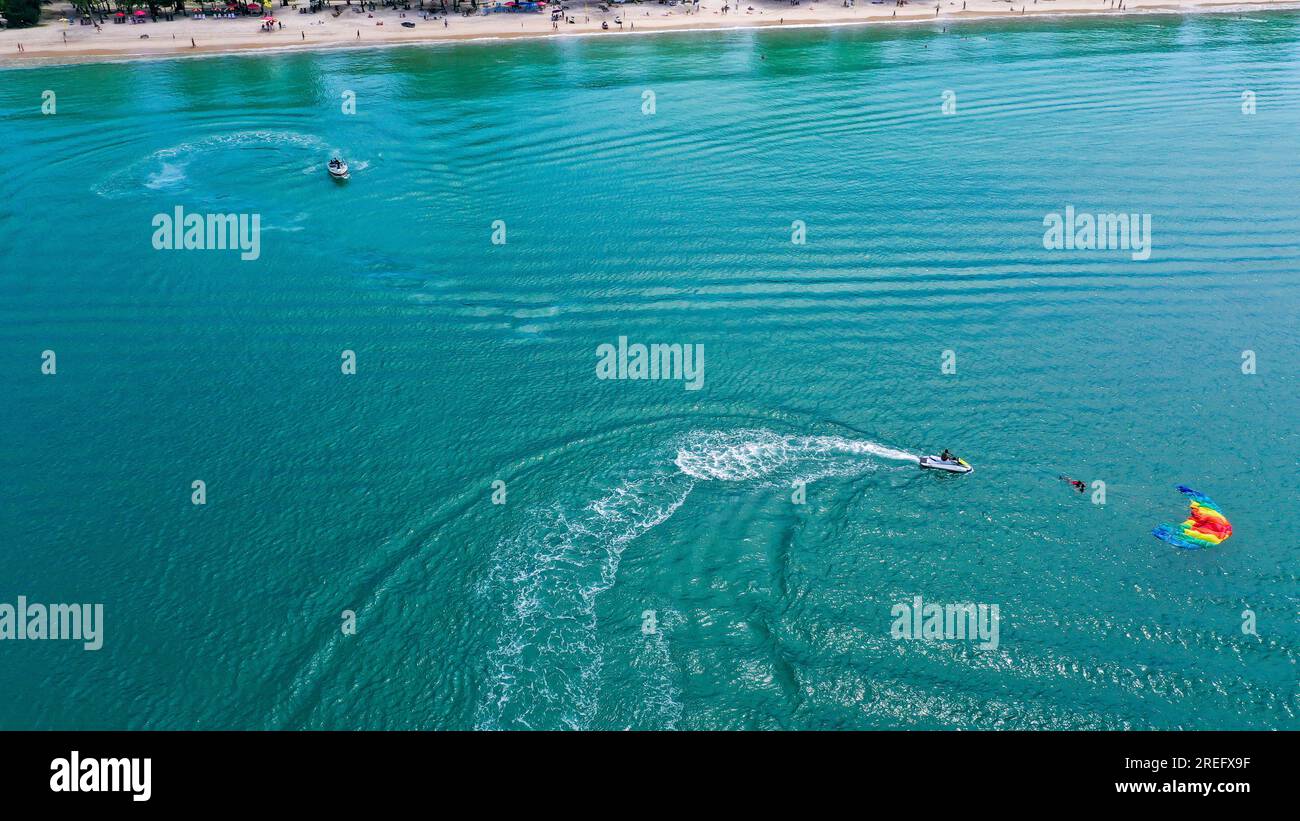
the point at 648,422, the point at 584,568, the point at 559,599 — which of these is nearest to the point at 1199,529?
the point at 648,422

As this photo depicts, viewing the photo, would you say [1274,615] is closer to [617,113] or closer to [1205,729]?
[1205,729]

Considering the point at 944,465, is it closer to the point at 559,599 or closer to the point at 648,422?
the point at 648,422

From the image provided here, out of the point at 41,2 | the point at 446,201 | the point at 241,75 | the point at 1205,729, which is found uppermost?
the point at 41,2

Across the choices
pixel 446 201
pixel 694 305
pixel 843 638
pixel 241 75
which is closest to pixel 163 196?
pixel 446 201

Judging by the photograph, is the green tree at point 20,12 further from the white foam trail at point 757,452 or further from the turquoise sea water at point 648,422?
the white foam trail at point 757,452

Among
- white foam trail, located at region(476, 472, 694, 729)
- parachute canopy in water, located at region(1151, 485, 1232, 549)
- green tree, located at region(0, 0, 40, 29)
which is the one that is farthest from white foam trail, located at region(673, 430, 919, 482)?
green tree, located at region(0, 0, 40, 29)

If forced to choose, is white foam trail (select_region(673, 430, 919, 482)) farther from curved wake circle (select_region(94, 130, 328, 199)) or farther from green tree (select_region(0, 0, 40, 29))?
green tree (select_region(0, 0, 40, 29))
